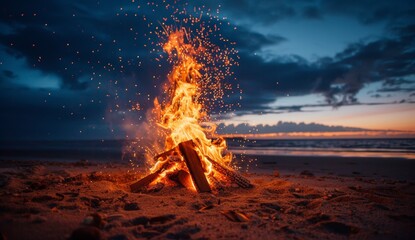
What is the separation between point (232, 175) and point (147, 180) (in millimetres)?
2193

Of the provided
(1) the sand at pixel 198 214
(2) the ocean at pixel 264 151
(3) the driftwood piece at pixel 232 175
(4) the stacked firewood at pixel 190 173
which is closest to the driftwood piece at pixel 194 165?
(4) the stacked firewood at pixel 190 173

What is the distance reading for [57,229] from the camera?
397 cm

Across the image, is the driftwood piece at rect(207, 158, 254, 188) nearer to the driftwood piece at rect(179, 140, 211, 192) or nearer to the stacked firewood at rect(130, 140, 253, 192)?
the stacked firewood at rect(130, 140, 253, 192)

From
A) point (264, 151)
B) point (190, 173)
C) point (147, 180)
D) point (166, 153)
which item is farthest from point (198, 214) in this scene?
point (264, 151)

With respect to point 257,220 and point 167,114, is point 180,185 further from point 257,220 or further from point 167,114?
point 257,220

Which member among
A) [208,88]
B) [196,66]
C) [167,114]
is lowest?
[167,114]

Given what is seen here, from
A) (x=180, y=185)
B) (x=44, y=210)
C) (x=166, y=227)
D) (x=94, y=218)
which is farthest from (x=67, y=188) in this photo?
(x=166, y=227)

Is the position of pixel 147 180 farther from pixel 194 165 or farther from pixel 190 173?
pixel 194 165

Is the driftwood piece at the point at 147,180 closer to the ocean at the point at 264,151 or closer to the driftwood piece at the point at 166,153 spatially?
→ the driftwood piece at the point at 166,153

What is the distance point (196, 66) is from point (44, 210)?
17.5 feet

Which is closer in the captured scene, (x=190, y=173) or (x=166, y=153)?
(x=190, y=173)

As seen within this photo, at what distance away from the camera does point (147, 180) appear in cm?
729

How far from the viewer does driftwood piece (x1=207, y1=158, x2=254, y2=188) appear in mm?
7402

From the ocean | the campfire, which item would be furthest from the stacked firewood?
the ocean
